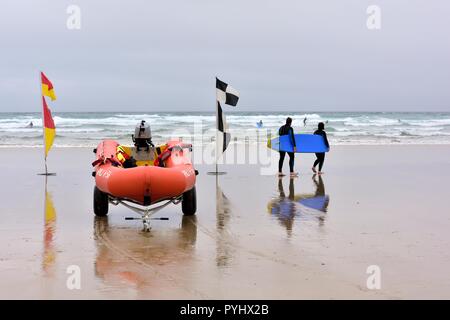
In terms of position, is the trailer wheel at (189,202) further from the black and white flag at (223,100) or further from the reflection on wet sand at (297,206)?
the black and white flag at (223,100)

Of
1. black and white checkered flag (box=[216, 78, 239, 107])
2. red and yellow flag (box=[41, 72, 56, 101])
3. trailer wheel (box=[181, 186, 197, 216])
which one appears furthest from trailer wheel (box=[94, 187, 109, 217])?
red and yellow flag (box=[41, 72, 56, 101])

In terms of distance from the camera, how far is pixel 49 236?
838 centimetres

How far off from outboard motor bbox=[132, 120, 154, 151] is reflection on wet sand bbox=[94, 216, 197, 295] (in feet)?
5.86

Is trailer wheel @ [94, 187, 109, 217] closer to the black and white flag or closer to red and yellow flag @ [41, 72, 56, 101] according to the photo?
the black and white flag

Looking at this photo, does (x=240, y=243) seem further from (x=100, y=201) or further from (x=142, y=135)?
(x=142, y=135)

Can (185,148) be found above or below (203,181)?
above

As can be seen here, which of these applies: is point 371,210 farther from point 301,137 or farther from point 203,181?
point 301,137

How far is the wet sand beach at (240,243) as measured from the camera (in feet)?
19.7

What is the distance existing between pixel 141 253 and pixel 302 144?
9918mm

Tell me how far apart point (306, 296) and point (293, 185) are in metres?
8.31

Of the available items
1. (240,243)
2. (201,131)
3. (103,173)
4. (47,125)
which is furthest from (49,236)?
(201,131)

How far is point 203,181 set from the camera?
14.6m
